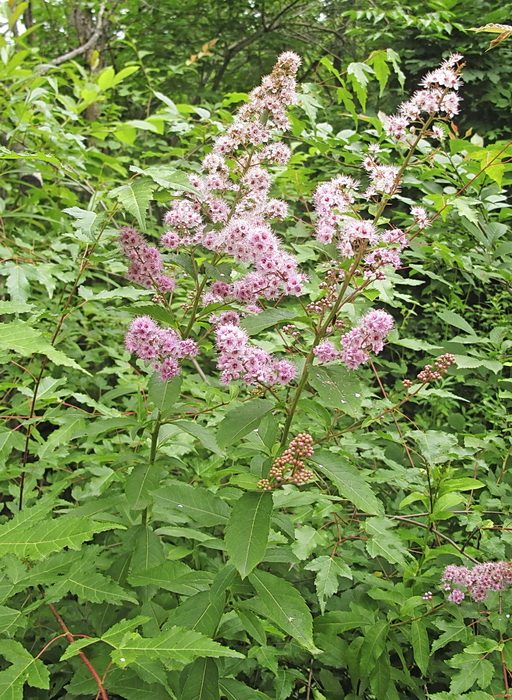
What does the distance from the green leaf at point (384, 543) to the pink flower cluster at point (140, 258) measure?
885mm

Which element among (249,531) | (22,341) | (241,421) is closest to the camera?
(22,341)

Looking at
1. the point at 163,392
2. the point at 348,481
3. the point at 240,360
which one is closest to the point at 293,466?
the point at 348,481

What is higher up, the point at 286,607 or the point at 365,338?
the point at 365,338

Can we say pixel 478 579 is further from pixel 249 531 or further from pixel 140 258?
pixel 140 258

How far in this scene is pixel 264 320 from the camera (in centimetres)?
129

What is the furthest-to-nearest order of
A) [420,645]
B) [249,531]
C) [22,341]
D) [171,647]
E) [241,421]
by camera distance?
[420,645]
[241,421]
[249,531]
[22,341]
[171,647]

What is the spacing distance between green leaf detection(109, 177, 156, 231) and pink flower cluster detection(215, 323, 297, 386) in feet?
0.99

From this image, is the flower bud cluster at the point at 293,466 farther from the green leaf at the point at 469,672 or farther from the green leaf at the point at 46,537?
the green leaf at the point at 469,672

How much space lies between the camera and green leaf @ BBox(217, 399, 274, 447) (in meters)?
1.21

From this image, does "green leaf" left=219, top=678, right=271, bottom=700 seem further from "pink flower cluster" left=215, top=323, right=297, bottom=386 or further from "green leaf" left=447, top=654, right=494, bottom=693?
"pink flower cluster" left=215, top=323, right=297, bottom=386

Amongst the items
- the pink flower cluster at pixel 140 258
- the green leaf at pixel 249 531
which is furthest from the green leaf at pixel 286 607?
the pink flower cluster at pixel 140 258

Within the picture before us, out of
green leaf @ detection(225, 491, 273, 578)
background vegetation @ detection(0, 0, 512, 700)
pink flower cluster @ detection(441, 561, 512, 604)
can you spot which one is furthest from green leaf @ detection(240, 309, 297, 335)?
pink flower cluster @ detection(441, 561, 512, 604)

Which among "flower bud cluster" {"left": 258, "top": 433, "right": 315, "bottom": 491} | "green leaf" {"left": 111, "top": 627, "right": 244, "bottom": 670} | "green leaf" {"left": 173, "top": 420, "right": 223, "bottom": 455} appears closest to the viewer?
"green leaf" {"left": 111, "top": 627, "right": 244, "bottom": 670}

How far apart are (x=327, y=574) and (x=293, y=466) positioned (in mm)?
412
